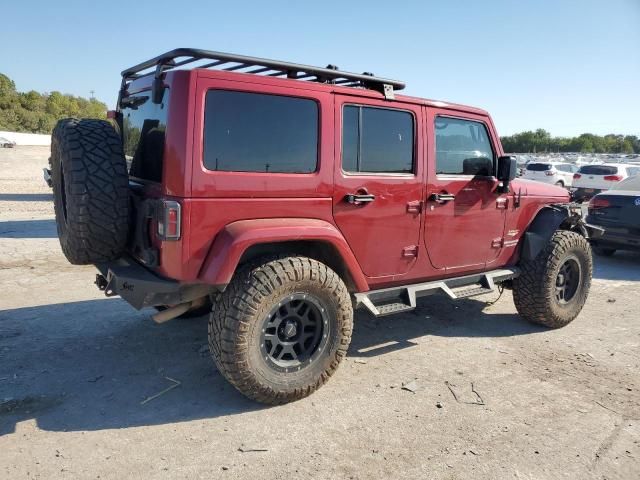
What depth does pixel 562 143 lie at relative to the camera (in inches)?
3642

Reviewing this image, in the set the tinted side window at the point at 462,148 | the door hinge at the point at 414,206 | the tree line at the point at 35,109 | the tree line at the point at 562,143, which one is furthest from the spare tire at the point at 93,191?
the tree line at the point at 562,143

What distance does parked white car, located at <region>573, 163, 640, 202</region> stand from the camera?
17922 millimetres

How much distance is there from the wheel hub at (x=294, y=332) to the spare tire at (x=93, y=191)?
45.3 inches

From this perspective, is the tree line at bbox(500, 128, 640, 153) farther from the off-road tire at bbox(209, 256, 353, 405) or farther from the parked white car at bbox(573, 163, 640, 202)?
the off-road tire at bbox(209, 256, 353, 405)

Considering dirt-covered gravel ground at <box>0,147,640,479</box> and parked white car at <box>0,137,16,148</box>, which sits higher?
parked white car at <box>0,137,16,148</box>

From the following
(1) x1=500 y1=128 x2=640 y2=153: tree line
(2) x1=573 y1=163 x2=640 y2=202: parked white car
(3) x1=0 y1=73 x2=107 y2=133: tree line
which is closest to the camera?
(2) x1=573 y1=163 x2=640 y2=202: parked white car

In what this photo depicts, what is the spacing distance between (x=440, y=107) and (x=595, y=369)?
2551 mm

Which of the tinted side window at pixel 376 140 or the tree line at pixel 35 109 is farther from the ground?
the tree line at pixel 35 109

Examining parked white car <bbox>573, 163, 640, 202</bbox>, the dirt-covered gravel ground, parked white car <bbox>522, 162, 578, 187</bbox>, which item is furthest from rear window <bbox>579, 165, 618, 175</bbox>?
the dirt-covered gravel ground

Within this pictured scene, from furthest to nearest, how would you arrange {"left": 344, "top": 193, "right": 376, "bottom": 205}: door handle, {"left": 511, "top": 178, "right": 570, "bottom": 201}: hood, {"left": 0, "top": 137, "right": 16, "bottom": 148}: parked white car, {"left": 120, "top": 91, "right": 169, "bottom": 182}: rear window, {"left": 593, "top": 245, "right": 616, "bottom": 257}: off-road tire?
1. {"left": 0, "top": 137, "right": 16, "bottom": 148}: parked white car
2. {"left": 593, "top": 245, "right": 616, "bottom": 257}: off-road tire
3. {"left": 511, "top": 178, "right": 570, "bottom": 201}: hood
4. {"left": 344, "top": 193, "right": 376, "bottom": 205}: door handle
5. {"left": 120, "top": 91, "right": 169, "bottom": 182}: rear window

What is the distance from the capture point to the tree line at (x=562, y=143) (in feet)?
293

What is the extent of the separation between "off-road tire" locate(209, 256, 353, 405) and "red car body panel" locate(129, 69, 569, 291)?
7.5 inches

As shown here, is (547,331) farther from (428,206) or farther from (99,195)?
(99,195)

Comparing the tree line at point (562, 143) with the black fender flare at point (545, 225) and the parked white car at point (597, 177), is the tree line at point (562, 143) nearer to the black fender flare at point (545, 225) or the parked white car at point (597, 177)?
the parked white car at point (597, 177)
